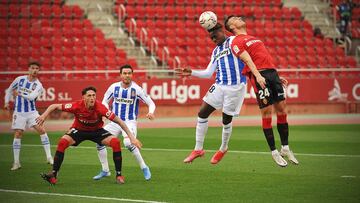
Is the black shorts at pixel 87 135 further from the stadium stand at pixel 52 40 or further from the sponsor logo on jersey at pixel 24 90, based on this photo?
the stadium stand at pixel 52 40

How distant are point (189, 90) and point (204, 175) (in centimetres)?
1623

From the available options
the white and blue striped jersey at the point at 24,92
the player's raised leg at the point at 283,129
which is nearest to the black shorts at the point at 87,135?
the player's raised leg at the point at 283,129

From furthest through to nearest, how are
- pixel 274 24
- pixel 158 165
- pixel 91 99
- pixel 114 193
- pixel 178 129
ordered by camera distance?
pixel 274 24 → pixel 178 129 → pixel 158 165 → pixel 91 99 → pixel 114 193

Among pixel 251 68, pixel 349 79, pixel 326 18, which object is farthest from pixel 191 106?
pixel 251 68

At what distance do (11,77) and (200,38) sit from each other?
9.54m

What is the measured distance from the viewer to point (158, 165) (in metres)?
15.9

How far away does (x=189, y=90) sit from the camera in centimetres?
3017

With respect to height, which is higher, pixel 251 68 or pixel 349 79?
pixel 251 68

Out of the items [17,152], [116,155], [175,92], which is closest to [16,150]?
[17,152]

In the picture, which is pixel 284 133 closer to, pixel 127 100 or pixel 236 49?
pixel 236 49

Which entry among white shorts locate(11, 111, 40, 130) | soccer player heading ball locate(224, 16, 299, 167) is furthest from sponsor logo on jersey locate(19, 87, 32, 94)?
soccer player heading ball locate(224, 16, 299, 167)

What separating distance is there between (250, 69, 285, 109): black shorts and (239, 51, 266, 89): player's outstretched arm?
0.41 metres

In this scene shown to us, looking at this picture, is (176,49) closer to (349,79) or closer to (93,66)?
(93,66)

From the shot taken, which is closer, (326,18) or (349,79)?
(349,79)
